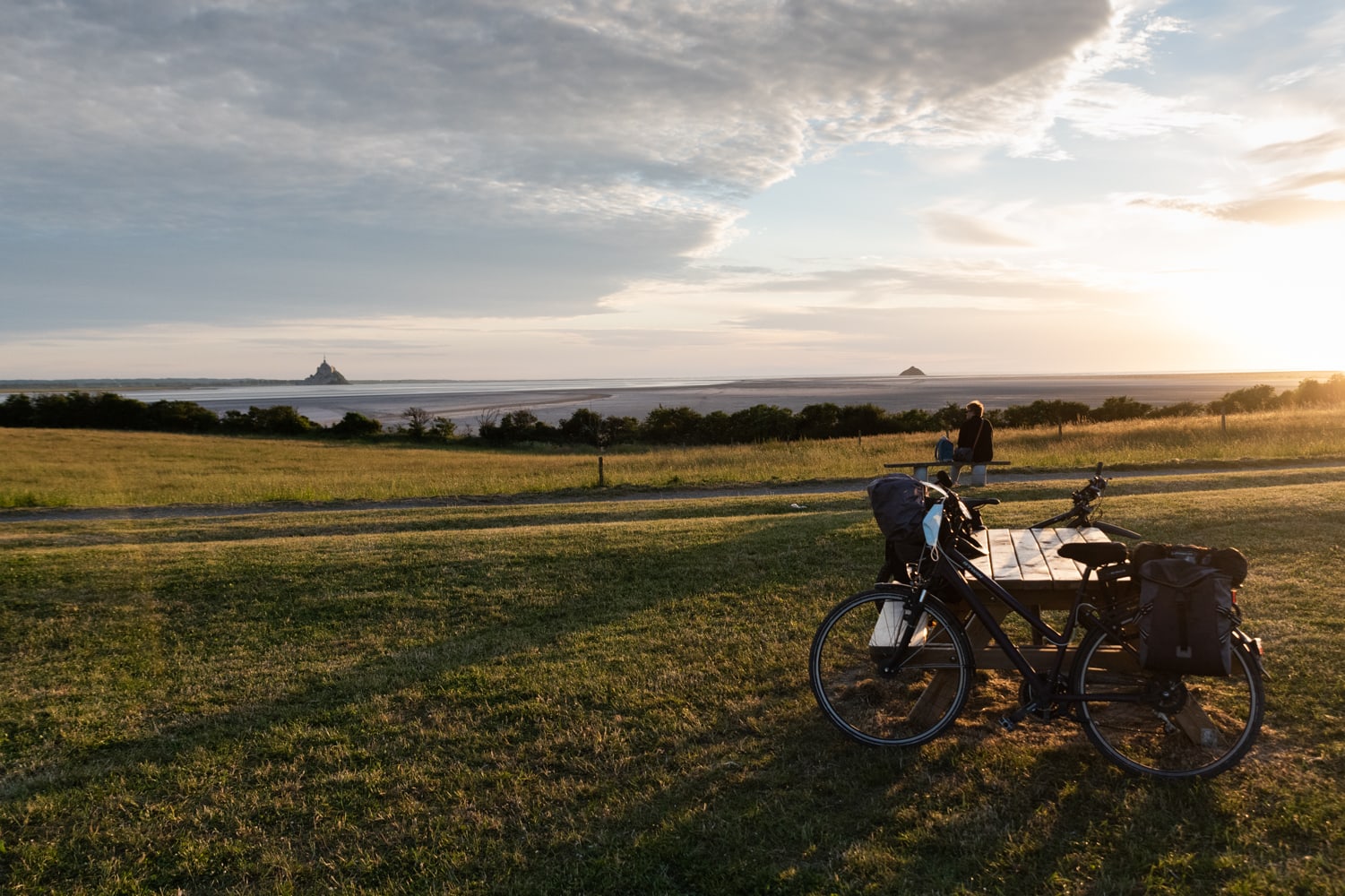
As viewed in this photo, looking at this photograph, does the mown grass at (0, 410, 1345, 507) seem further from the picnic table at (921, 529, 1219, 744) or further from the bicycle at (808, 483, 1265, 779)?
the bicycle at (808, 483, 1265, 779)

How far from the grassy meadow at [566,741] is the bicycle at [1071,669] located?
204mm

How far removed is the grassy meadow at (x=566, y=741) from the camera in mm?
4145

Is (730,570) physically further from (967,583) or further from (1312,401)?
(1312,401)

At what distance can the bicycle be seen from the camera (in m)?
4.70

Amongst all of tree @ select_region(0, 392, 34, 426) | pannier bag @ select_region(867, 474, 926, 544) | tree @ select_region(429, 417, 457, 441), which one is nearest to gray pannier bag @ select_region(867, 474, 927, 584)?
pannier bag @ select_region(867, 474, 926, 544)

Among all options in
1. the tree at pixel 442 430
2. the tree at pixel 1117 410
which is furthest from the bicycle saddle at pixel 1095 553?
the tree at pixel 442 430

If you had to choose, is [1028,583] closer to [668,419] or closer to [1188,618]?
[1188,618]

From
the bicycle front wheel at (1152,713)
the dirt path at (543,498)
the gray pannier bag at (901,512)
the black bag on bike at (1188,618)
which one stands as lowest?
the dirt path at (543,498)

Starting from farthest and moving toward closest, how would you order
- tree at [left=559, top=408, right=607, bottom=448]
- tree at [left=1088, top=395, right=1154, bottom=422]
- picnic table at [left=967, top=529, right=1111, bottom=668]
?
tree at [left=559, top=408, right=607, bottom=448] → tree at [left=1088, top=395, right=1154, bottom=422] → picnic table at [left=967, top=529, right=1111, bottom=668]

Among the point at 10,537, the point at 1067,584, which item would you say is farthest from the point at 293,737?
the point at 10,537

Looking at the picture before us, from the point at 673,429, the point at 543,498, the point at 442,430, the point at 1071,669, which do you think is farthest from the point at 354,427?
the point at 1071,669

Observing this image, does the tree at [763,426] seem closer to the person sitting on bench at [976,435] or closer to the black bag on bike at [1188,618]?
the person sitting on bench at [976,435]

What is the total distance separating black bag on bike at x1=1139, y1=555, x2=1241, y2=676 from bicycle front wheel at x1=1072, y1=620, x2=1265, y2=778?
23 cm

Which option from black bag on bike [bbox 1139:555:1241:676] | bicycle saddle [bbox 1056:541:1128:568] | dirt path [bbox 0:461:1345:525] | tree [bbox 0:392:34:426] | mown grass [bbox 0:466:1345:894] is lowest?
dirt path [bbox 0:461:1345:525]
